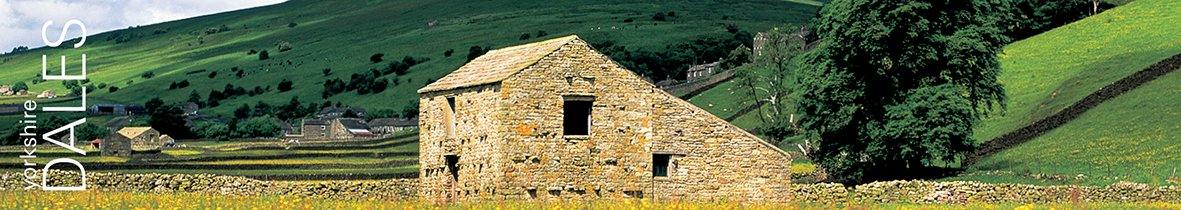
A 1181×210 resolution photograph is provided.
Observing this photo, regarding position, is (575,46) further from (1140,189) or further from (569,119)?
(1140,189)

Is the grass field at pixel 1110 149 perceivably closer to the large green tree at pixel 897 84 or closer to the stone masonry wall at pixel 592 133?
the large green tree at pixel 897 84

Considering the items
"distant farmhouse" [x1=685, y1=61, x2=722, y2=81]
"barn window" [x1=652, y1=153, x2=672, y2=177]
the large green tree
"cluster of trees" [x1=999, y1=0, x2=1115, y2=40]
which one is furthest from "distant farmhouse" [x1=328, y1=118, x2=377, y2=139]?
"barn window" [x1=652, y1=153, x2=672, y2=177]

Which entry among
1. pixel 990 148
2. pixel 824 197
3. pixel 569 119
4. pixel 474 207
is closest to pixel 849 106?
pixel 990 148

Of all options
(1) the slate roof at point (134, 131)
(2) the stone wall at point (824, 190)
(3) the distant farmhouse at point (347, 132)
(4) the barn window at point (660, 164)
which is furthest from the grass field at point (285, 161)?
(4) the barn window at point (660, 164)

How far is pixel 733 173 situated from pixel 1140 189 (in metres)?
11.4

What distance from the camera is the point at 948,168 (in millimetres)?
70062

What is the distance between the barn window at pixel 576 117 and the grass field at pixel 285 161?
4940cm

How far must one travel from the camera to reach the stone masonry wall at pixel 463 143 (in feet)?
156

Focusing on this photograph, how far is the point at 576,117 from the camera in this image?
49.2m

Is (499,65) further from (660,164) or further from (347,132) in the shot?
(347,132)

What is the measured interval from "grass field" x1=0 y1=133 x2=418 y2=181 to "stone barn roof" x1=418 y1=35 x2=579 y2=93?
46.3m

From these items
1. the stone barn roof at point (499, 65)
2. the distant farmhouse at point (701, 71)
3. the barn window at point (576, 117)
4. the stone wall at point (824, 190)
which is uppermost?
the distant farmhouse at point (701, 71)

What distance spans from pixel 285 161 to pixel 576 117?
74009 mm

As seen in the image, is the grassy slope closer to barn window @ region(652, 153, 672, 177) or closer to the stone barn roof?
barn window @ region(652, 153, 672, 177)
